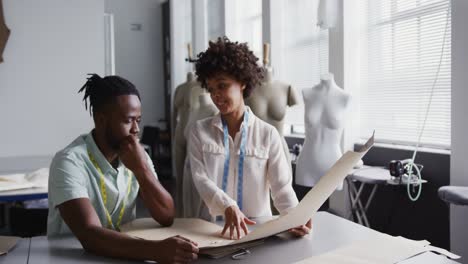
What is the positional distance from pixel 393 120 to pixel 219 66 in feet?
7.36

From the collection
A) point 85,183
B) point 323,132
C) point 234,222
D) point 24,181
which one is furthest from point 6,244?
point 323,132

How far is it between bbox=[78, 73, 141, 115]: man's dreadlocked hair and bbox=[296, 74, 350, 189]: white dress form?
2023 millimetres

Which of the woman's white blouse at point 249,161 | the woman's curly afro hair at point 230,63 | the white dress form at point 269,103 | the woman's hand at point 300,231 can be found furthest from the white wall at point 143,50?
the woman's hand at point 300,231

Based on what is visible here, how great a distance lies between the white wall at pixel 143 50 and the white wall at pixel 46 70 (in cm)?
335

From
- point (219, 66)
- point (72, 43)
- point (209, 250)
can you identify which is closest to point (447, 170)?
point (219, 66)

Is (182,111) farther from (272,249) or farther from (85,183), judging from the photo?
(272,249)

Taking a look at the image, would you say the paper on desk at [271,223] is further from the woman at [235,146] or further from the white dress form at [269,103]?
the white dress form at [269,103]

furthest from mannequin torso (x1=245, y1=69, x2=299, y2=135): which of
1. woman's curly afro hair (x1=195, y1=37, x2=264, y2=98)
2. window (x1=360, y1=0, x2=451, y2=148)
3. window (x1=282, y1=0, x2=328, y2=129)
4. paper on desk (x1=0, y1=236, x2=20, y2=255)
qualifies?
paper on desk (x1=0, y1=236, x2=20, y2=255)

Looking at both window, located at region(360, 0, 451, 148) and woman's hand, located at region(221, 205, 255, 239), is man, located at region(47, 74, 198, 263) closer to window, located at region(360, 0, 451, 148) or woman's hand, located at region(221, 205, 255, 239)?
woman's hand, located at region(221, 205, 255, 239)

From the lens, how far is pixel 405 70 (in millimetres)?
3465

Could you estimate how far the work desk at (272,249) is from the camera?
111 centimetres

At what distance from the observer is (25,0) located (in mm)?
4414

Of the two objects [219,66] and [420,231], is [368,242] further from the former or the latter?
[420,231]

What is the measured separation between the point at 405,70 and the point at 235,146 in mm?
2156
